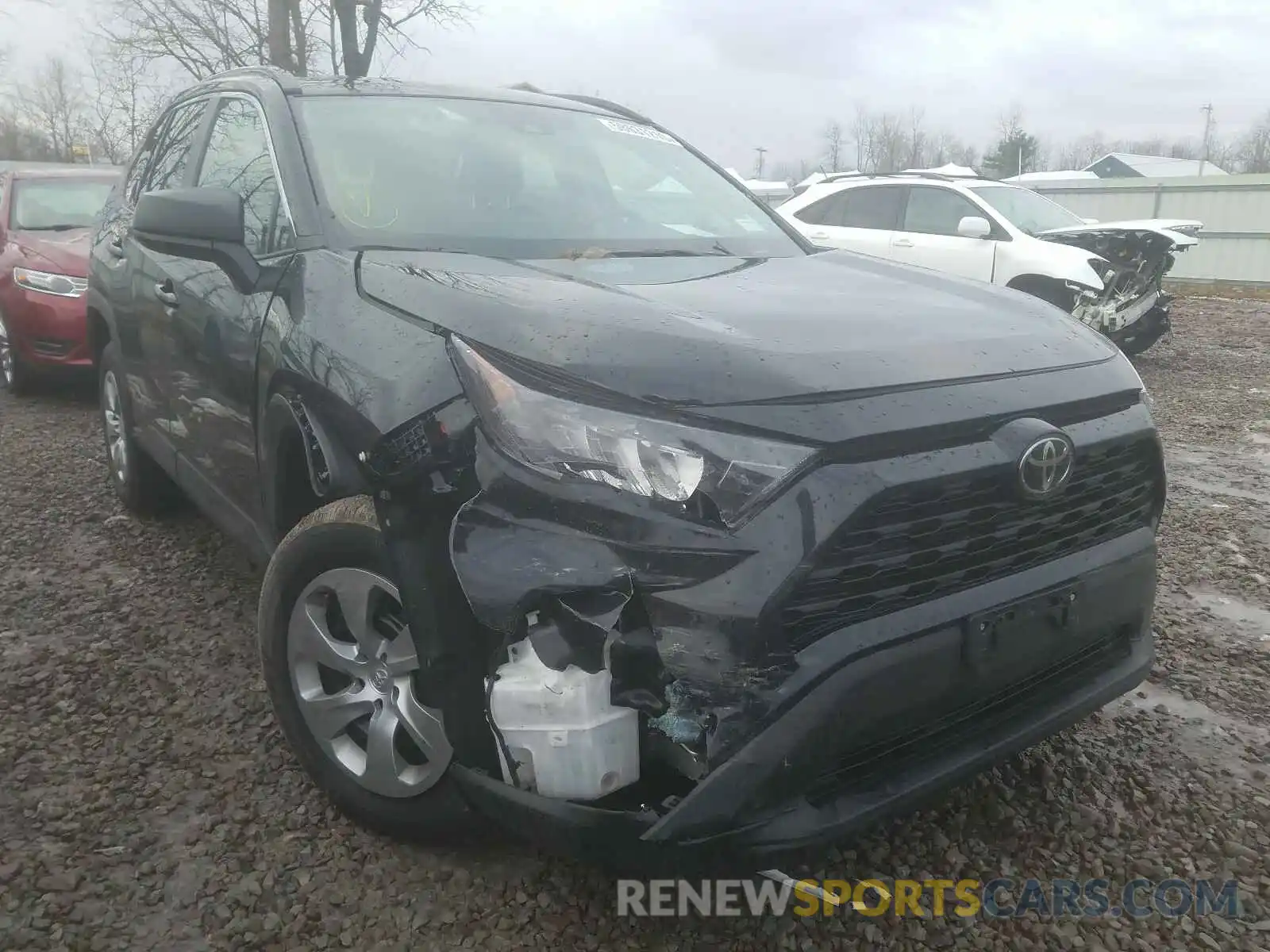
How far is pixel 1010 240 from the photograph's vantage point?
352 inches

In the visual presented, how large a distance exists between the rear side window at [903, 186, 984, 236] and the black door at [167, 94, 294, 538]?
7464 mm

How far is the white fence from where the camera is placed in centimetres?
1998

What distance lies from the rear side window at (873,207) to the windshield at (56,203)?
6.63 metres

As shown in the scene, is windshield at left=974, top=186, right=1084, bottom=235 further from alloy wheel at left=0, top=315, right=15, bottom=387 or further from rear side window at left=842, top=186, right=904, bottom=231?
alloy wheel at left=0, top=315, right=15, bottom=387

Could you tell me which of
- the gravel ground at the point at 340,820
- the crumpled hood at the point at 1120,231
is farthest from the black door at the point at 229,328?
the crumpled hood at the point at 1120,231

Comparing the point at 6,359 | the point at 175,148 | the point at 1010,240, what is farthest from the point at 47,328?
the point at 1010,240

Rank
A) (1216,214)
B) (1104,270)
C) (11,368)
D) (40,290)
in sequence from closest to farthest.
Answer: (40,290), (11,368), (1104,270), (1216,214)

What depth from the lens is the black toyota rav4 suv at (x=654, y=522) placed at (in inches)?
66.6

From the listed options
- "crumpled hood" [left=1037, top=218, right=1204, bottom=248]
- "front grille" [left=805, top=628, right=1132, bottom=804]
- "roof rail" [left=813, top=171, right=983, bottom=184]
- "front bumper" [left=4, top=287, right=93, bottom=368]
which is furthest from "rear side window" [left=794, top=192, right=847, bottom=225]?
"front grille" [left=805, top=628, right=1132, bottom=804]

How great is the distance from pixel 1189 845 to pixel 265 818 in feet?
7.21

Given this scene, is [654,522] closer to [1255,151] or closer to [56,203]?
[56,203]

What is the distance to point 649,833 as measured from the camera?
1.72m

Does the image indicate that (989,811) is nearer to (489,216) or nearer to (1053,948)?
(1053,948)

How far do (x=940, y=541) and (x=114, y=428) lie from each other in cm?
406
